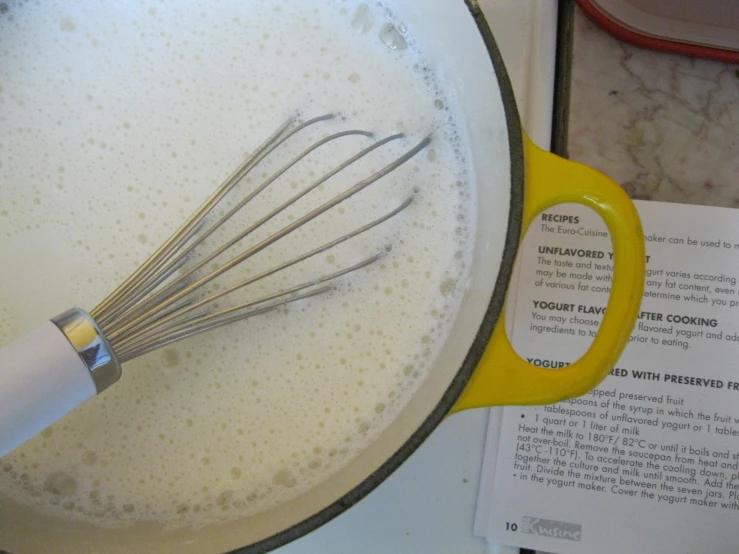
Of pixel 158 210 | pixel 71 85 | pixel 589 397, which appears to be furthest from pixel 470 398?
pixel 71 85

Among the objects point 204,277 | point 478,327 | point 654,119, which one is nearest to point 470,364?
point 478,327

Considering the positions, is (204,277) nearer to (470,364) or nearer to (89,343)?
(89,343)

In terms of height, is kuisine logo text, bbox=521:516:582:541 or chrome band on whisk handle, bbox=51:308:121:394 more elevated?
chrome band on whisk handle, bbox=51:308:121:394

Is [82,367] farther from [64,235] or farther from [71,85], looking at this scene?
[71,85]

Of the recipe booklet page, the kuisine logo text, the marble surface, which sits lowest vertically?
the kuisine logo text

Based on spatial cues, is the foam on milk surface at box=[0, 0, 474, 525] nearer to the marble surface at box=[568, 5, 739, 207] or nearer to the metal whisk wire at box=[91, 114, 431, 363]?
the metal whisk wire at box=[91, 114, 431, 363]

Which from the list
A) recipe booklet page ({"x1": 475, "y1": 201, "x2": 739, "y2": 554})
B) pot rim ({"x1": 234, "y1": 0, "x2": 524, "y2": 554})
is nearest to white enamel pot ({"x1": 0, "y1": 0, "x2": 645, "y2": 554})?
pot rim ({"x1": 234, "y1": 0, "x2": 524, "y2": 554})
